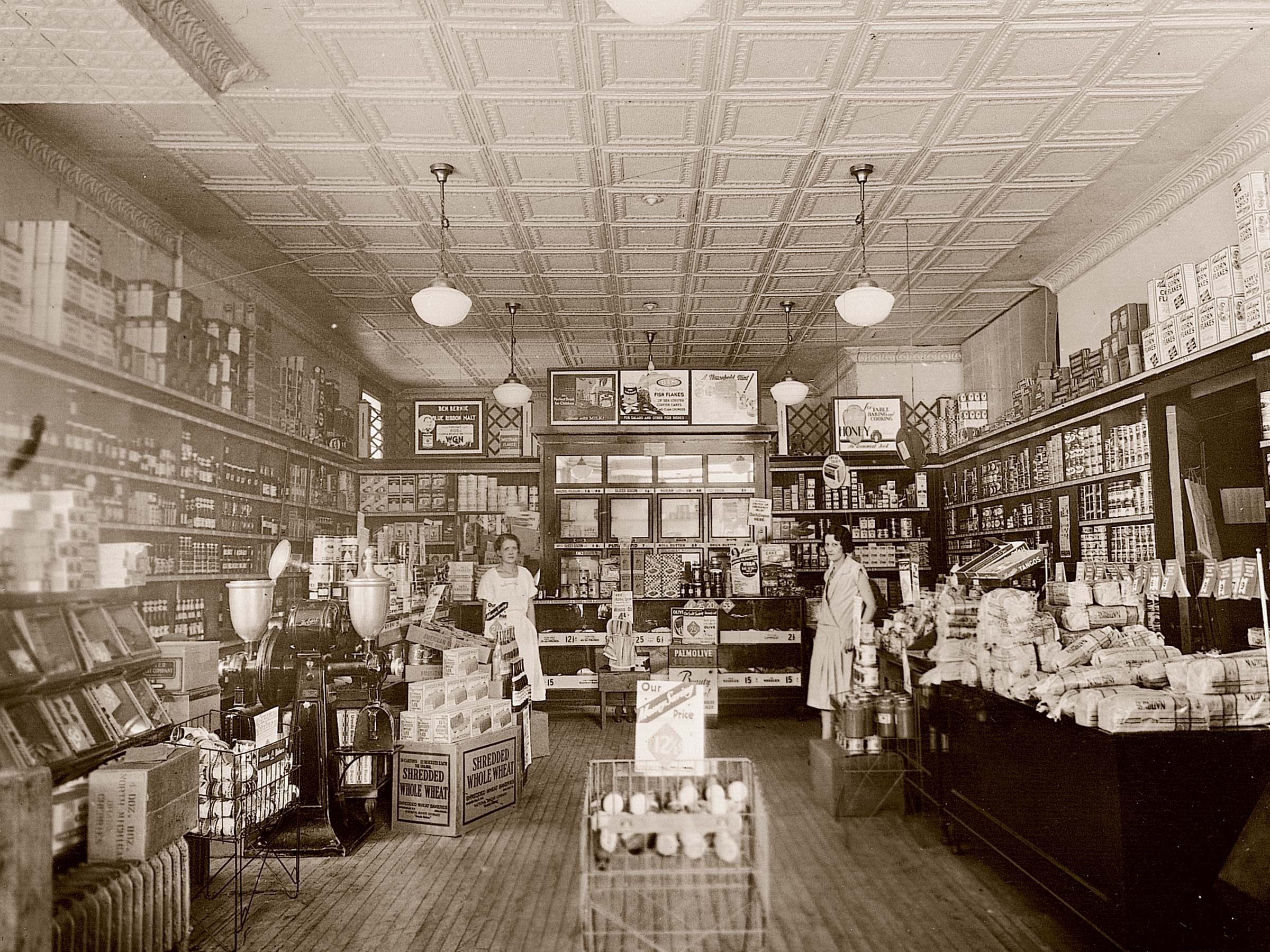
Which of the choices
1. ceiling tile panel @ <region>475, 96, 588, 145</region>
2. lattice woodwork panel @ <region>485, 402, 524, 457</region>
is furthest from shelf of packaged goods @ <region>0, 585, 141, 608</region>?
lattice woodwork panel @ <region>485, 402, 524, 457</region>

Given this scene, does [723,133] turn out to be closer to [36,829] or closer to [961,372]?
[36,829]

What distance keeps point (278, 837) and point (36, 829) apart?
2236 mm

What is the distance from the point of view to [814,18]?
3.74 meters

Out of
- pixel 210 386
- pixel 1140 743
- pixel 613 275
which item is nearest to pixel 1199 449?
pixel 1140 743

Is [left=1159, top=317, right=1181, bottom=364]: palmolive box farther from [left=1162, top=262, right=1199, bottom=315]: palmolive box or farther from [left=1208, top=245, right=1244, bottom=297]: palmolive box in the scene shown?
[left=1208, top=245, right=1244, bottom=297]: palmolive box

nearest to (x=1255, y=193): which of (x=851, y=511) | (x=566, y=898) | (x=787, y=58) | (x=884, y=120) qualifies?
(x=884, y=120)

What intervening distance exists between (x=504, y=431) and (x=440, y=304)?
594cm

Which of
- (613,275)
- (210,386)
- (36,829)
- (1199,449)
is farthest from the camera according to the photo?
(613,275)

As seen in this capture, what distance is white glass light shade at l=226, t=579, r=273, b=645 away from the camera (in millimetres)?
3754

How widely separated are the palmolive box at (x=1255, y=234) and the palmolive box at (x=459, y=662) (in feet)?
15.1

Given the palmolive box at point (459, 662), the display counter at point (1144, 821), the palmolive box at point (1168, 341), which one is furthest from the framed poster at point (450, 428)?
the display counter at point (1144, 821)

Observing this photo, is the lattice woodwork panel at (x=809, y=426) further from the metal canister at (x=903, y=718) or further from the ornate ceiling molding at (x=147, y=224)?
the metal canister at (x=903, y=718)

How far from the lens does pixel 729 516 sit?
347 inches

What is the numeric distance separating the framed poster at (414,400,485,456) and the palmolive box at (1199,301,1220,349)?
7.65 metres
